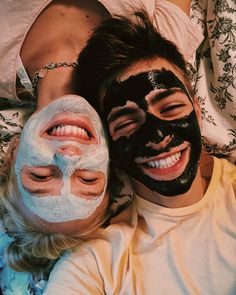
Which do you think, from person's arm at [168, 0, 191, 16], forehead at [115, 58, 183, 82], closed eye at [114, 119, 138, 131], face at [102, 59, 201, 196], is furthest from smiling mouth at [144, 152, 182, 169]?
person's arm at [168, 0, 191, 16]

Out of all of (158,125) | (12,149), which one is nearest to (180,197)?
(158,125)

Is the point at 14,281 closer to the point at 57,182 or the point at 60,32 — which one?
the point at 57,182

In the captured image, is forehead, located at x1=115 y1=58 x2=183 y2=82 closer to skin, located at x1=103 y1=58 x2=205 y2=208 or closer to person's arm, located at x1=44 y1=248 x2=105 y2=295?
skin, located at x1=103 y1=58 x2=205 y2=208

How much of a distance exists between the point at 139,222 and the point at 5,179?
1.20 ft

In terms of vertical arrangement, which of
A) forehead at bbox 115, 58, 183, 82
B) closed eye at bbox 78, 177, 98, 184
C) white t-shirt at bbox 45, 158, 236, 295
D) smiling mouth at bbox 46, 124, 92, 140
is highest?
forehead at bbox 115, 58, 183, 82

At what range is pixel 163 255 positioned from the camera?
3.81ft

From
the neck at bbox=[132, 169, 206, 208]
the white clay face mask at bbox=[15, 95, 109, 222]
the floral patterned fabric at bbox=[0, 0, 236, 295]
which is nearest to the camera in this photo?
the white clay face mask at bbox=[15, 95, 109, 222]

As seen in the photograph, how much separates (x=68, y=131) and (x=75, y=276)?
0.36 metres

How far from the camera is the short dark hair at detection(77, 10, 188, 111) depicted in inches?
44.1

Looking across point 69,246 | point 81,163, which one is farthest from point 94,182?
point 69,246

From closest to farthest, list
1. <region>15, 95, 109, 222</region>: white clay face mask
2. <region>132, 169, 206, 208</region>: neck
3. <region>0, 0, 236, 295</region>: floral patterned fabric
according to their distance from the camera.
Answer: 1. <region>15, 95, 109, 222</region>: white clay face mask
2. <region>132, 169, 206, 208</region>: neck
3. <region>0, 0, 236, 295</region>: floral patterned fabric

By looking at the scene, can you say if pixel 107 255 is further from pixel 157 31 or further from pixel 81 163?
pixel 157 31

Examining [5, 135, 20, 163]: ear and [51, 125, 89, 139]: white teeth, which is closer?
[51, 125, 89, 139]: white teeth

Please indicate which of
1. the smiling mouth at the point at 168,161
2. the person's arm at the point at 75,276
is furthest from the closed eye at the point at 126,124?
the person's arm at the point at 75,276
